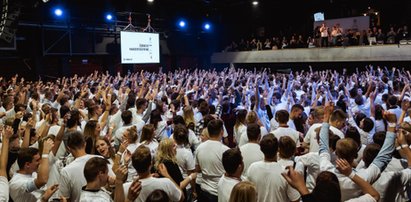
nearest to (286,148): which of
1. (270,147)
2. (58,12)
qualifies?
(270,147)

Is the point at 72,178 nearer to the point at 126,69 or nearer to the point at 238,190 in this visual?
the point at 238,190

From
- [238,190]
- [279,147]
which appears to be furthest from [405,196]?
[238,190]

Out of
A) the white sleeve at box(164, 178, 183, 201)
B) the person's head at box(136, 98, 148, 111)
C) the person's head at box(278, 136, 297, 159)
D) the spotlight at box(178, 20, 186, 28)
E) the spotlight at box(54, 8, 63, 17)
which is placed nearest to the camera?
the white sleeve at box(164, 178, 183, 201)

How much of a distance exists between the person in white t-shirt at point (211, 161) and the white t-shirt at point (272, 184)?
29.1 inches

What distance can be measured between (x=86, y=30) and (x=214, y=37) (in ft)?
32.7

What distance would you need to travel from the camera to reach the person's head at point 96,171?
2756 mm

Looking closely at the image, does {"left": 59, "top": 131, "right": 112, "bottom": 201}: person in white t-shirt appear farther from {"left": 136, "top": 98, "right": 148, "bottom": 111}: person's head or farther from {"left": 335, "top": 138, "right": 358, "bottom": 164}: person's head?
{"left": 136, "top": 98, "right": 148, "bottom": 111}: person's head

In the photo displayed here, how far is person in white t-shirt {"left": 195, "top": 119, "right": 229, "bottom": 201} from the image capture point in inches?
155

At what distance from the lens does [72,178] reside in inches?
128

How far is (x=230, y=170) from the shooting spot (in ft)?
10.2

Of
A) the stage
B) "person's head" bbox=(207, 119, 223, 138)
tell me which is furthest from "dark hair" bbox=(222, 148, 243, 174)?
the stage

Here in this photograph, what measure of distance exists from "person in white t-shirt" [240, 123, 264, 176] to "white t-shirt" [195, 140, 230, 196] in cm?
22

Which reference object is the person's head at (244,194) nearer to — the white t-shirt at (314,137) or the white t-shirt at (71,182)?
the white t-shirt at (71,182)

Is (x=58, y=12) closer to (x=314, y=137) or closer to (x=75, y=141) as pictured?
(x=75, y=141)
